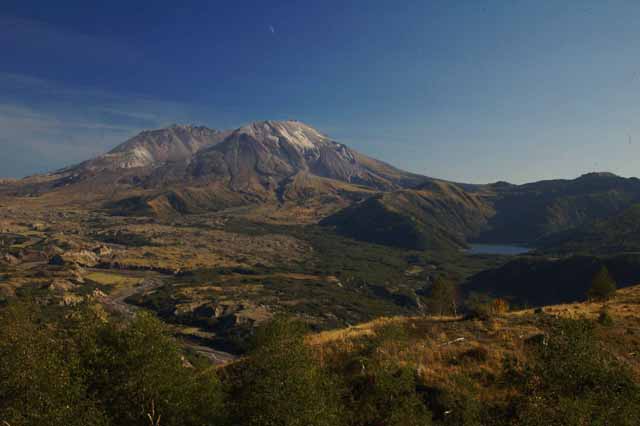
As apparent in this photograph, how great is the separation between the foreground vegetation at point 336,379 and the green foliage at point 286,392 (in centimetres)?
10

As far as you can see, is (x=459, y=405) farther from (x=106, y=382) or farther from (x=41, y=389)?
(x=41, y=389)

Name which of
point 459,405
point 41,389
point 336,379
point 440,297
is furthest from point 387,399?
point 440,297

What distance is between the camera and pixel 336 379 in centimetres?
3294

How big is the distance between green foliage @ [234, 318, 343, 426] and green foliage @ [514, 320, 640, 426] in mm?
13967

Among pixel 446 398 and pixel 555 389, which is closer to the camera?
pixel 555 389

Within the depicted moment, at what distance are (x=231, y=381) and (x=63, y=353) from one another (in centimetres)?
1930

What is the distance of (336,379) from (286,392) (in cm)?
557

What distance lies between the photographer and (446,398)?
102 ft

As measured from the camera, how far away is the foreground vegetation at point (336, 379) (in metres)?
26.0

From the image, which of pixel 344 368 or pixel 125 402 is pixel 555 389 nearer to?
pixel 344 368

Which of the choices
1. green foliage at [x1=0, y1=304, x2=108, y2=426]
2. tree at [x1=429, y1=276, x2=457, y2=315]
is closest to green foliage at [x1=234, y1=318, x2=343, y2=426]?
green foliage at [x1=0, y1=304, x2=108, y2=426]

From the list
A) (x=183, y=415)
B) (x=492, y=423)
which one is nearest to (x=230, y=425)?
(x=183, y=415)

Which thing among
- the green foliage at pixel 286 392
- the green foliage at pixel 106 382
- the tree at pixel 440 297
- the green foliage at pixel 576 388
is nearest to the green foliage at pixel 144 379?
the green foliage at pixel 106 382

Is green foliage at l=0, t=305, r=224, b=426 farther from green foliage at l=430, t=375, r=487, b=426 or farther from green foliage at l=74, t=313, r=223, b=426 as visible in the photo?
green foliage at l=430, t=375, r=487, b=426
